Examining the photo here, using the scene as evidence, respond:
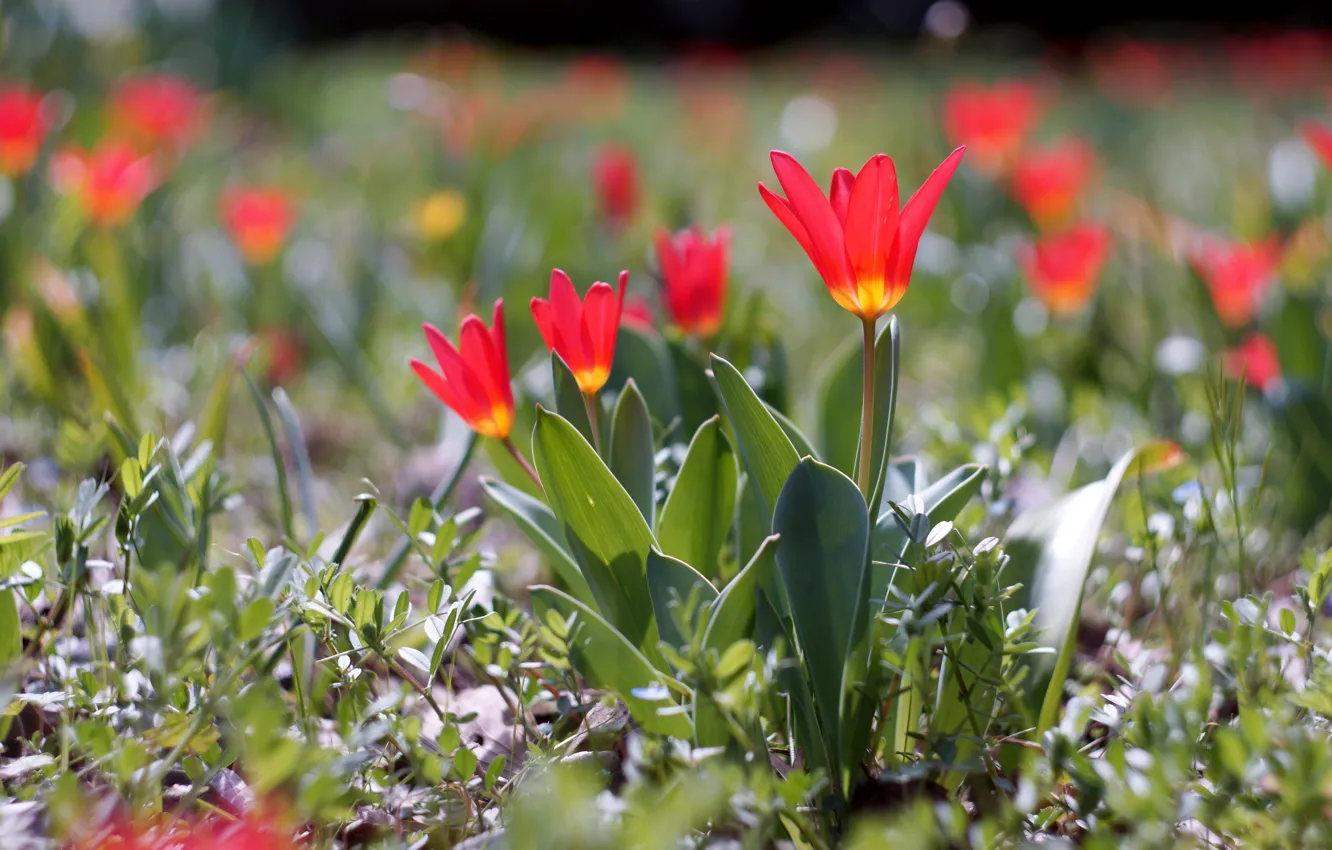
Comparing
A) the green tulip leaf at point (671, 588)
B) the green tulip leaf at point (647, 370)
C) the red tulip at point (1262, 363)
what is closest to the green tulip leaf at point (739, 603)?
the green tulip leaf at point (671, 588)

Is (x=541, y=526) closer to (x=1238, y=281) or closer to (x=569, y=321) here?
(x=569, y=321)

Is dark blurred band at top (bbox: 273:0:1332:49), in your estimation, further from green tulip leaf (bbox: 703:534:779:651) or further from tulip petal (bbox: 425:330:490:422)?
green tulip leaf (bbox: 703:534:779:651)

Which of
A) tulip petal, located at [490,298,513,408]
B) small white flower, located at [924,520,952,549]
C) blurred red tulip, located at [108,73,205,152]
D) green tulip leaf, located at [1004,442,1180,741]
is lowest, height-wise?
green tulip leaf, located at [1004,442,1180,741]

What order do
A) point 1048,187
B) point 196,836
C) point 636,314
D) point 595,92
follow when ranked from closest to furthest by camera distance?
point 196,836 < point 636,314 < point 1048,187 < point 595,92

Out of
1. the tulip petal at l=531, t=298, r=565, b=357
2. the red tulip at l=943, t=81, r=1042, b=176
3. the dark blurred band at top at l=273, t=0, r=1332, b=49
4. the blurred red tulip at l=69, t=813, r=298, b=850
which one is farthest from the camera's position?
the dark blurred band at top at l=273, t=0, r=1332, b=49

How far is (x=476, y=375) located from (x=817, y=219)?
0.34 meters

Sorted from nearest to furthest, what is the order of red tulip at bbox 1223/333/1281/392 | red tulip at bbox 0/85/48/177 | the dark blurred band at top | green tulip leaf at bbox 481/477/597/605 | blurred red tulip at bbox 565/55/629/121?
green tulip leaf at bbox 481/477/597/605
red tulip at bbox 1223/333/1281/392
red tulip at bbox 0/85/48/177
blurred red tulip at bbox 565/55/629/121
the dark blurred band at top

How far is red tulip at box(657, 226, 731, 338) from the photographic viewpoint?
4.18 feet

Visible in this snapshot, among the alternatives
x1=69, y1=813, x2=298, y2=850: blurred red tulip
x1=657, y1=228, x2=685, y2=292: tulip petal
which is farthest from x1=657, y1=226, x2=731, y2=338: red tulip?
x1=69, y1=813, x2=298, y2=850: blurred red tulip

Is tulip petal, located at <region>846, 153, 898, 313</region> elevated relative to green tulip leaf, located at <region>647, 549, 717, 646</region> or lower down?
elevated

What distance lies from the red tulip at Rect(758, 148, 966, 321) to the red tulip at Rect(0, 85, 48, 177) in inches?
73.1

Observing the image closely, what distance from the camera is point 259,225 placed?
2260 millimetres

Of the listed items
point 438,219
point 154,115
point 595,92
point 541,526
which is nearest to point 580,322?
point 541,526

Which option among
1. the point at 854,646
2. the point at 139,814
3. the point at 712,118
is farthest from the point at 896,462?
the point at 712,118
